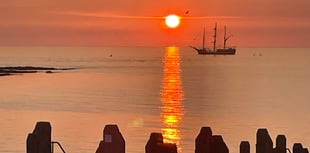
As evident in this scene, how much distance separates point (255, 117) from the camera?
46.2 meters

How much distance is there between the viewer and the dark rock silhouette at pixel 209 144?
6.81 metres

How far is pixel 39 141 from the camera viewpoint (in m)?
6.32

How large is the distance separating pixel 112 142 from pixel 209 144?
1.09m

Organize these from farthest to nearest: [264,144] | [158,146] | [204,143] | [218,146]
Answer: [264,144]
[204,143]
[218,146]
[158,146]

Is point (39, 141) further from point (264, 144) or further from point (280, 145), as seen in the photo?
point (280, 145)

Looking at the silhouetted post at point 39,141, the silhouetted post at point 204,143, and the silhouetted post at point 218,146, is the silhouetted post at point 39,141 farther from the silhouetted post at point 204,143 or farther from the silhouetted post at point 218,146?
the silhouetted post at point 218,146

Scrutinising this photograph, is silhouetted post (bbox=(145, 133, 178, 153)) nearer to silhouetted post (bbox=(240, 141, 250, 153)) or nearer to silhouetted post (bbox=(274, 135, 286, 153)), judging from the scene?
silhouetted post (bbox=(240, 141, 250, 153))

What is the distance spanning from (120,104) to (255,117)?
15529mm

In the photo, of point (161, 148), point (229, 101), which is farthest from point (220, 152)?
point (229, 101)

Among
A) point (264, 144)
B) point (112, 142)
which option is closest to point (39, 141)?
point (112, 142)

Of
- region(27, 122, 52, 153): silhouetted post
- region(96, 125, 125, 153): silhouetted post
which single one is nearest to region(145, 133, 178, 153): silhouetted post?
region(96, 125, 125, 153): silhouetted post

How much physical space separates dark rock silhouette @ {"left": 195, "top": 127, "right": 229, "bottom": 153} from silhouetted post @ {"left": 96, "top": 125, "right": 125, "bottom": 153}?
3.13 ft

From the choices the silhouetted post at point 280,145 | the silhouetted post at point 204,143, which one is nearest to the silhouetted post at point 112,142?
the silhouetted post at point 204,143

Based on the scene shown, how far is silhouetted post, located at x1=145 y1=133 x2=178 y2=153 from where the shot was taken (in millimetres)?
5875
